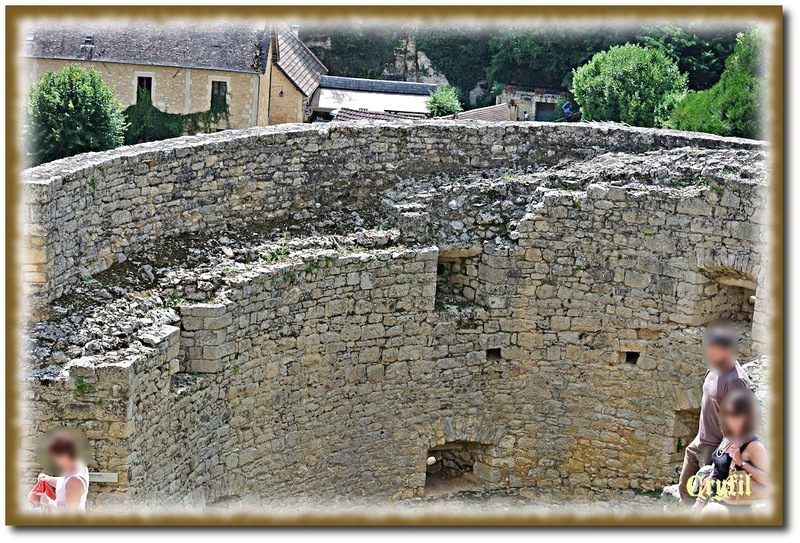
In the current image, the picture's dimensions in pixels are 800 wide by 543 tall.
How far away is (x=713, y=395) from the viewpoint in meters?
11.5

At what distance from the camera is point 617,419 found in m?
15.9

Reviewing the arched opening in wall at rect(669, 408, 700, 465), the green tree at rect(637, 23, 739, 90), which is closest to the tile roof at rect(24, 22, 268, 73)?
the green tree at rect(637, 23, 739, 90)

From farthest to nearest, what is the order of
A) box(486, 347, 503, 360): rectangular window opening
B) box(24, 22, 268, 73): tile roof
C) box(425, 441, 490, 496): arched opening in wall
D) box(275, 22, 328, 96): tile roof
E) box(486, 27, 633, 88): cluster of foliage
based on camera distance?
box(486, 27, 633, 88): cluster of foliage, box(275, 22, 328, 96): tile roof, box(24, 22, 268, 73): tile roof, box(425, 441, 490, 496): arched opening in wall, box(486, 347, 503, 360): rectangular window opening

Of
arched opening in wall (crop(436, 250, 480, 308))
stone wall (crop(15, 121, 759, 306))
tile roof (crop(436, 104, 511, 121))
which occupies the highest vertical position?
tile roof (crop(436, 104, 511, 121))

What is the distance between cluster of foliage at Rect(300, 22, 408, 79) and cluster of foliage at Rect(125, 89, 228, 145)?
32.8ft

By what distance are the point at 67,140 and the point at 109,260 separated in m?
17.0

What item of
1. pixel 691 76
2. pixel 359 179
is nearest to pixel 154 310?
pixel 359 179

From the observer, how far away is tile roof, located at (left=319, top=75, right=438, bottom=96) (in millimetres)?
38656

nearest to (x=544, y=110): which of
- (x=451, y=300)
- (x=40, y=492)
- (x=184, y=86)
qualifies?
(x=184, y=86)

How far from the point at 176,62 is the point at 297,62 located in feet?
16.1

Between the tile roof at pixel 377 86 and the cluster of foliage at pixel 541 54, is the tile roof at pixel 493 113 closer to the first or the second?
the tile roof at pixel 377 86

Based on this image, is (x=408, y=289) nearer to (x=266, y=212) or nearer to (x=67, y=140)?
(x=266, y=212)

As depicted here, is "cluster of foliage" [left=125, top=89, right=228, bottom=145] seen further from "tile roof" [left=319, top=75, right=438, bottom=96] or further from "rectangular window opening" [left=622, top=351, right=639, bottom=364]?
"rectangular window opening" [left=622, top=351, right=639, bottom=364]

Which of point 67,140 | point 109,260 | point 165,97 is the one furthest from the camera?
point 165,97
